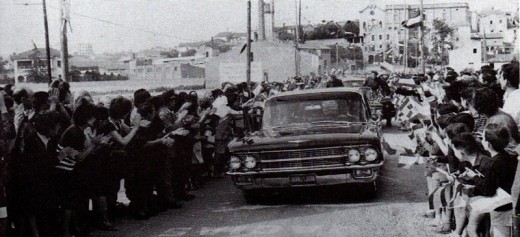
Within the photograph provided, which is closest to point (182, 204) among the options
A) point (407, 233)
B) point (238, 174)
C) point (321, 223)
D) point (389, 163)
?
point (238, 174)

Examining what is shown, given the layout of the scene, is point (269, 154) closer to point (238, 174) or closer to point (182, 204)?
point (238, 174)

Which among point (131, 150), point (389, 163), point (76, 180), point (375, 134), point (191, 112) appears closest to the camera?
point (76, 180)

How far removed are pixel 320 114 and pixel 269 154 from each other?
4.75ft

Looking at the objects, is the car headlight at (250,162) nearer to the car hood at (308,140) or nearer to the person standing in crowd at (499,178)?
the car hood at (308,140)

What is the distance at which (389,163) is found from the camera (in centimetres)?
1259

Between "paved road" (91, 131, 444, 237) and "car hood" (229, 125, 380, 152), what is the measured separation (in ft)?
2.66

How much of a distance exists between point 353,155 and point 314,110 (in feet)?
4.89

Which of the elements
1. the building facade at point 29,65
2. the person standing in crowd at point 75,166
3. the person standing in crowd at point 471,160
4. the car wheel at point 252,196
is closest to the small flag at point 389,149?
the car wheel at point 252,196

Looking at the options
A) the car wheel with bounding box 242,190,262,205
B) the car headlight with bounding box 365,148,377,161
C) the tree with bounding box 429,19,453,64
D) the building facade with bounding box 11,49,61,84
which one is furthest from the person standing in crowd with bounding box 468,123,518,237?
the tree with bounding box 429,19,453,64

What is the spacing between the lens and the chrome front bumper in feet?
27.7

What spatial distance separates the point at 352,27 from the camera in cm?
14162

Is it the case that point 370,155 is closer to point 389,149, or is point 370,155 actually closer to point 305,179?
point 305,179

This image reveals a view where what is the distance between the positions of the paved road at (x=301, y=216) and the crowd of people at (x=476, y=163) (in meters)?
0.60

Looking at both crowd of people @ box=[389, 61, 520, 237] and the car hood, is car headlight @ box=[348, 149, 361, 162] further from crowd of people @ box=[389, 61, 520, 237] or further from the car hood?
crowd of people @ box=[389, 61, 520, 237]
